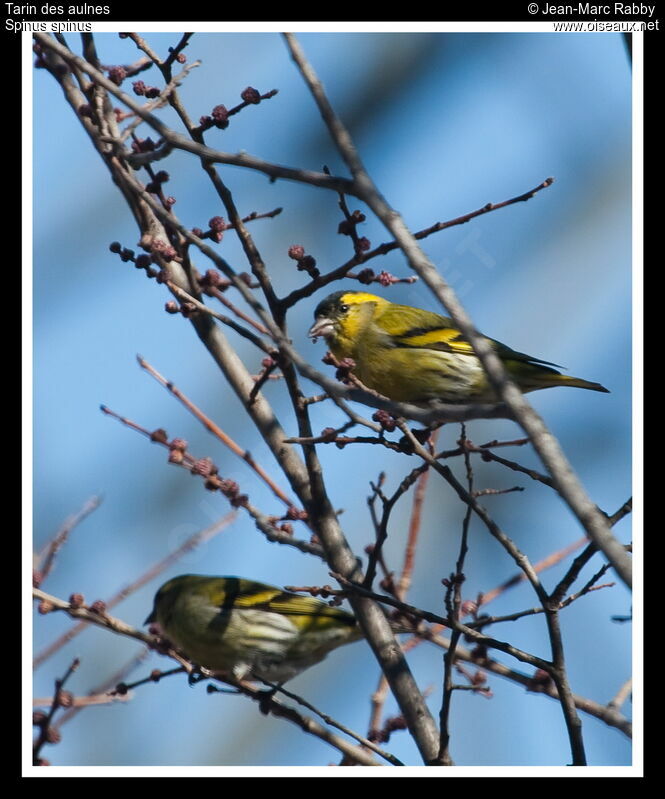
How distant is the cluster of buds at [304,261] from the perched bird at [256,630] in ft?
7.10

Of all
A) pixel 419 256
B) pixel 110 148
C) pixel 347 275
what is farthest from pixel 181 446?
pixel 419 256

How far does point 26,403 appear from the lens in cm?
330

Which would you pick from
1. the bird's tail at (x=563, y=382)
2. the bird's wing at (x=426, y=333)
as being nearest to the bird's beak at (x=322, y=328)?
the bird's wing at (x=426, y=333)

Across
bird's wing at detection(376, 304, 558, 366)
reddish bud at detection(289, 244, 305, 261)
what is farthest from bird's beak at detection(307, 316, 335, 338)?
reddish bud at detection(289, 244, 305, 261)

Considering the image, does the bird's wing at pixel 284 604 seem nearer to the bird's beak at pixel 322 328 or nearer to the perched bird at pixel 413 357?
the perched bird at pixel 413 357

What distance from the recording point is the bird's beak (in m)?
5.12

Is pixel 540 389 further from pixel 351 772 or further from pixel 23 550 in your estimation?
pixel 23 550

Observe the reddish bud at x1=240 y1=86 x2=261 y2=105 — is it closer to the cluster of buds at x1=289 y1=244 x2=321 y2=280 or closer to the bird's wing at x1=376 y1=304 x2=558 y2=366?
the cluster of buds at x1=289 y1=244 x2=321 y2=280

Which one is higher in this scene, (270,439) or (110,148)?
(110,148)

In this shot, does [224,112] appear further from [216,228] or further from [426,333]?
[426,333]

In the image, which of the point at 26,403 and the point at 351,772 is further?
the point at 26,403

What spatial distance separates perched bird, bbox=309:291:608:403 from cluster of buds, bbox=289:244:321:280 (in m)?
1.61

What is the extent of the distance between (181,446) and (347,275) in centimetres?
89

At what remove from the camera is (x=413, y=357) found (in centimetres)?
491
